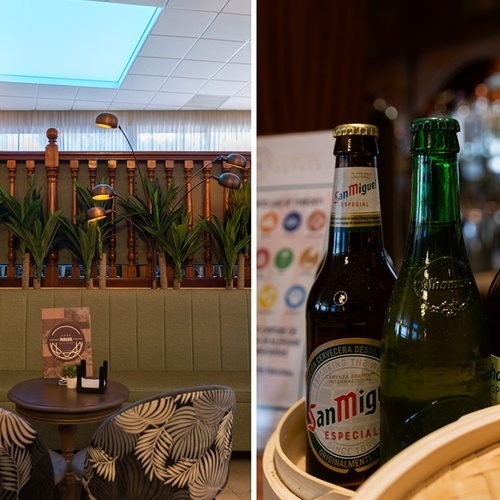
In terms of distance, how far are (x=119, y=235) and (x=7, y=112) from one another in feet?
1.55

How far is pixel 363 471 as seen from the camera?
0.51 meters

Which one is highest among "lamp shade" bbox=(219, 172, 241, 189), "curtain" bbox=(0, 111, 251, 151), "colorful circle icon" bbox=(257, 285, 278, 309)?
"curtain" bbox=(0, 111, 251, 151)

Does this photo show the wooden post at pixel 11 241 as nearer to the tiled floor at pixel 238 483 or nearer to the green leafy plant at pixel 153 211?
the green leafy plant at pixel 153 211

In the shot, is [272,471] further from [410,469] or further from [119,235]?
[119,235]

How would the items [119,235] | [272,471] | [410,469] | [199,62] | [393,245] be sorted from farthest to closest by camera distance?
[199,62] → [119,235] → [393,245] → [272,471] → [410,469]

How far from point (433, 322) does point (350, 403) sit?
0.09 metres

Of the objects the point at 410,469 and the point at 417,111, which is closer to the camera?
the point at 410,469

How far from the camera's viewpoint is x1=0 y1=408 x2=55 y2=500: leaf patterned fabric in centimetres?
159

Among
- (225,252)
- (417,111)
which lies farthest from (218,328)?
(417,111)

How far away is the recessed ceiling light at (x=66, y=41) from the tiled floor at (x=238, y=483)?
1.30m

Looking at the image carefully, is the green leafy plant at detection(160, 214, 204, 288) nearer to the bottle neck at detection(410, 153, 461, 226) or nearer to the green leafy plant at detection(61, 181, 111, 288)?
the green leafy plant at detection(61, 181, 111, 288)

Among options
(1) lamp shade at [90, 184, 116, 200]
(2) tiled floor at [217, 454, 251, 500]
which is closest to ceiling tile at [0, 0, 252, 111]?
(1) lamp shade at [90, 184, 116, 200]

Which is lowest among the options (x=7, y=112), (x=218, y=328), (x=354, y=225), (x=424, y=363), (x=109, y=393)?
(x=109, y=393)

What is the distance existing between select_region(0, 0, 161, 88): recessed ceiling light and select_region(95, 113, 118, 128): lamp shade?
126 millimetres
